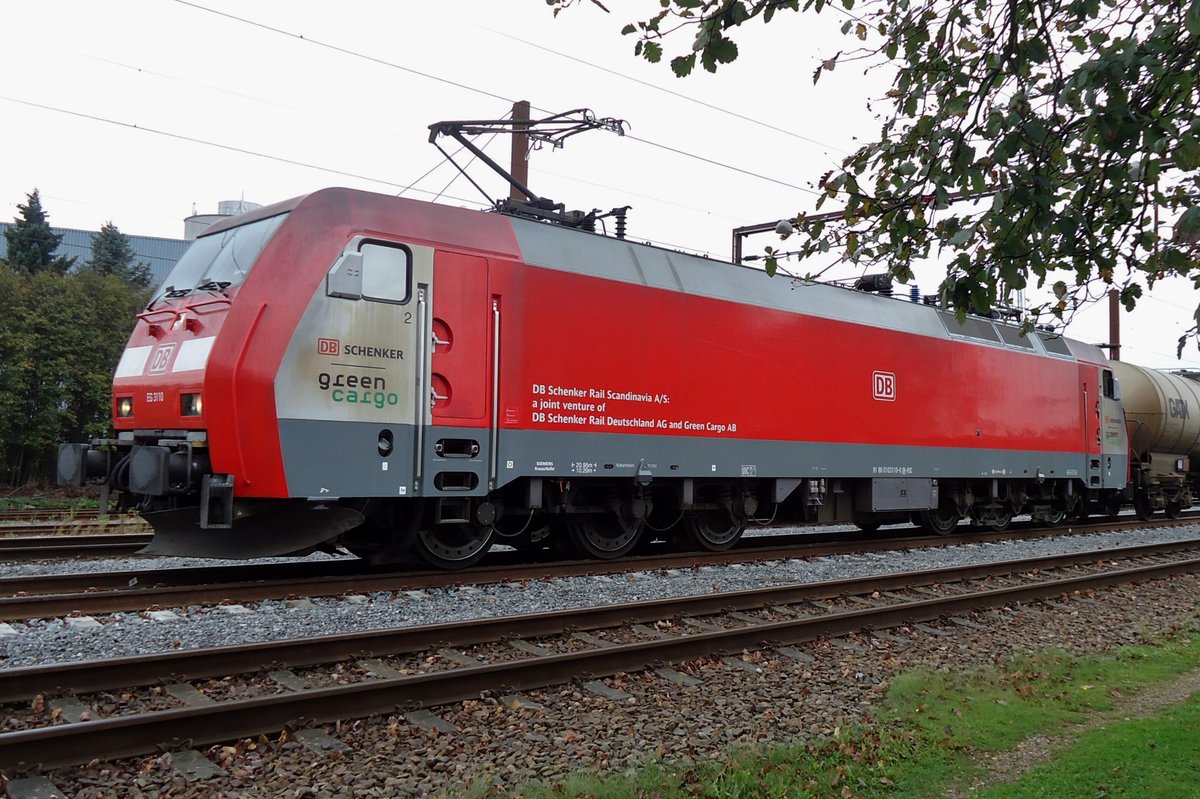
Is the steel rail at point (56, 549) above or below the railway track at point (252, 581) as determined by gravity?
above

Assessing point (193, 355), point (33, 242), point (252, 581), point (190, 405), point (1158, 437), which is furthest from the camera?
point (33, 242)

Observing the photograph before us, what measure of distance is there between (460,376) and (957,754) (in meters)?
5.71

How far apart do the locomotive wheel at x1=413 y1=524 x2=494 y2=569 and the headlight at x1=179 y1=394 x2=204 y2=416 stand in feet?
8.55

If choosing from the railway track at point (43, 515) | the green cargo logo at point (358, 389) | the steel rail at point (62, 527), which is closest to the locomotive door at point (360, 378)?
the green cargo logo at point (358, 389)

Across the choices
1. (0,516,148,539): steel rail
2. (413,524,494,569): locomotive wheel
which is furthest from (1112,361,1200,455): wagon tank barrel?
(0,516,148,539): steel rail

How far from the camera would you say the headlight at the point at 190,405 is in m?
7.86

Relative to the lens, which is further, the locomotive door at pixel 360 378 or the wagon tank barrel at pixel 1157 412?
the wagon tank barrel at pixel 1157 412

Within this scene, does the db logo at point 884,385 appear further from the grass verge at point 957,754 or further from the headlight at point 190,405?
the headlight at point 190,405

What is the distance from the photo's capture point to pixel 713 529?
12.5 m

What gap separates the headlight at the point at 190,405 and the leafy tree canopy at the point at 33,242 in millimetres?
30983

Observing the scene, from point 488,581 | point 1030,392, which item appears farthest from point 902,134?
point 1030,392

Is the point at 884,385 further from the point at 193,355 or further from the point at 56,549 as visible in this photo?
the point at 56,549

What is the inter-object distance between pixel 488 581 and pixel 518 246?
11.7ft

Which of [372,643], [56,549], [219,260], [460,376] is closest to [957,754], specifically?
[372,643]
